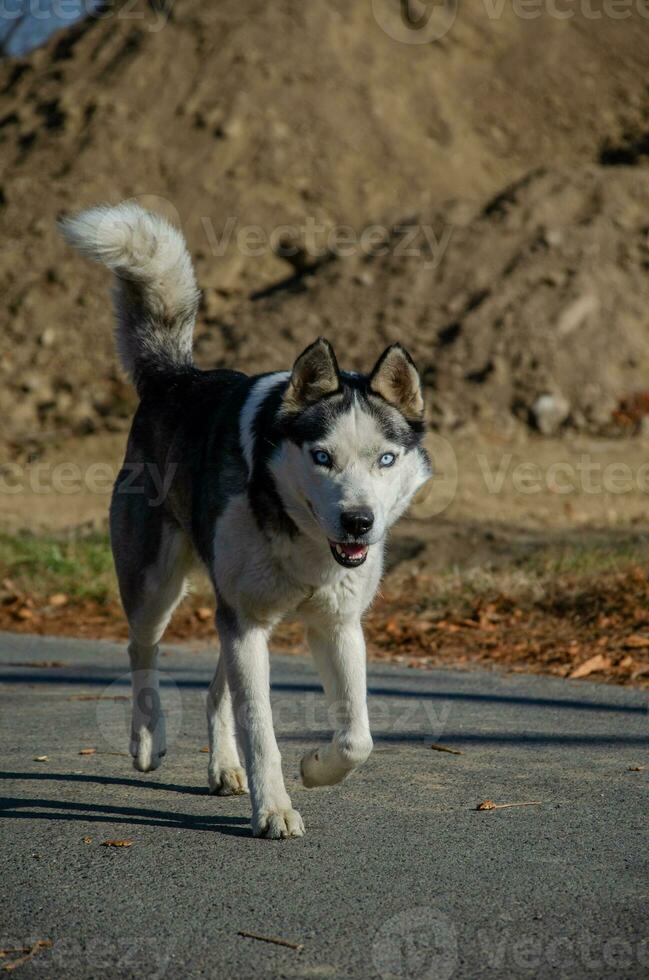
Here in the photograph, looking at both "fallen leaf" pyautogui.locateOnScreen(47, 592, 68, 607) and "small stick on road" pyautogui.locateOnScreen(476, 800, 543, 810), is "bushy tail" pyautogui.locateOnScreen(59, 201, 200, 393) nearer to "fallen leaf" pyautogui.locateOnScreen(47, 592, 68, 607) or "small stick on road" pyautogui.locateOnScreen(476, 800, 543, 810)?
"small stick on road" pyautogui.locateOnScreen(476, 800, 543, 810)

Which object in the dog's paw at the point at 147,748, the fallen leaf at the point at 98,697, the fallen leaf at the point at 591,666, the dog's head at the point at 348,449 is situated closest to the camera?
the dog's head at the point at 348,449

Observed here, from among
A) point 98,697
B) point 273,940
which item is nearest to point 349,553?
point 273,940

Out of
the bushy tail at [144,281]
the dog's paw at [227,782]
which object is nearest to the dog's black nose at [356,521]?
the dog's paw at [227,782]

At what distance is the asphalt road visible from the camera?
327cm

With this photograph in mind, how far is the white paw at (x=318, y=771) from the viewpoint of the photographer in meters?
4.53

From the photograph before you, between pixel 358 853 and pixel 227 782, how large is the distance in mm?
956

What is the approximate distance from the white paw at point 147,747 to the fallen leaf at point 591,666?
9.86 feet

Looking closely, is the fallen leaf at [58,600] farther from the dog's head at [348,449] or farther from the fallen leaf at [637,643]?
the dog's head at [348,449]

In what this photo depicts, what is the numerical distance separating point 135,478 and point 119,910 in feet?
8.47

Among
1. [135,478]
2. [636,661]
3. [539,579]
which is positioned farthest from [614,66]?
[135,478]

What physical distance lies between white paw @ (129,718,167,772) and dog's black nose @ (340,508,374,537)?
4.59 feet

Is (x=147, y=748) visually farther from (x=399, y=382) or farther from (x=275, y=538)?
(x=399, y=382)

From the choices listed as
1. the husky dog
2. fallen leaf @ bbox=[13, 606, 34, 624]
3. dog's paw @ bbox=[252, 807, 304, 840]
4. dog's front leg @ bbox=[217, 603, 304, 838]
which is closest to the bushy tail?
the husky dog

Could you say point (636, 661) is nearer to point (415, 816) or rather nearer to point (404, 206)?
point (415, 816)
